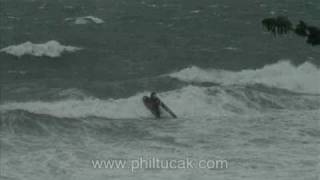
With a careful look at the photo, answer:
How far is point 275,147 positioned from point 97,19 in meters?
28.0

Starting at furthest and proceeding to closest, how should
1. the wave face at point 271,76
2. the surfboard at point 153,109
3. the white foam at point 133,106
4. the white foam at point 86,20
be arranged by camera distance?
1. the white foam at point 86,20
2. the wave face at point 271,76
3. the white foam at point 133,106
4. the surfboard at point 153,109

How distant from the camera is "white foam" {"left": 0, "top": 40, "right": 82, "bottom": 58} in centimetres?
3316

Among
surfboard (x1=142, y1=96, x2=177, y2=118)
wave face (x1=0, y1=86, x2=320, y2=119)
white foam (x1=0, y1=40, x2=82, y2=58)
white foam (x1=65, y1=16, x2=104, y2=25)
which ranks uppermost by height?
surfboard (x1=142, y1=96, x2=177, y2=118)

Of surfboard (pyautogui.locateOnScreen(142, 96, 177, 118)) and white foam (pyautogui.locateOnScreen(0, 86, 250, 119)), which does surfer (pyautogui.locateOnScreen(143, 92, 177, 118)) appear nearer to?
surfboard (pyautogui.locateOnScreen(142, 96, 177, 118))

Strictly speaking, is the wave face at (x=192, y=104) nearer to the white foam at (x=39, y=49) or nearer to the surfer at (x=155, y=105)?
the surfer at (x=155, y=105)

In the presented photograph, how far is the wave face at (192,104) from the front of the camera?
20547mm

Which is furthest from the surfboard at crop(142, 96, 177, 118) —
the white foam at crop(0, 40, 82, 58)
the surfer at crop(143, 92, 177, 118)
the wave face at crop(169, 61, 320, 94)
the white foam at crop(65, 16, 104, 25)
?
the white foam at crop(65, 16, 104, 25)

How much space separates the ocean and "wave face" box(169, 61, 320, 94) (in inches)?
2.1

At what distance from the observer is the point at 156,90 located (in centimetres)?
2483

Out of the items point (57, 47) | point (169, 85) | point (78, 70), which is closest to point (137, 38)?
point (57, 47)

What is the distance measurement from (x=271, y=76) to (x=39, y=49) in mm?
10575

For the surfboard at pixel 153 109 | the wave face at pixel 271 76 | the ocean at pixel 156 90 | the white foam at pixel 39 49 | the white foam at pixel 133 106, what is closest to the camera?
the ocean at pixel 156 90

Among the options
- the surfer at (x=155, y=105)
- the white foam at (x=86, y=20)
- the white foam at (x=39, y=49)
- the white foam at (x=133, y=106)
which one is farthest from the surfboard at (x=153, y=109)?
the white foam at (x=86, y=20)

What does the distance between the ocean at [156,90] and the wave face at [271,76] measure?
0.18 ft
